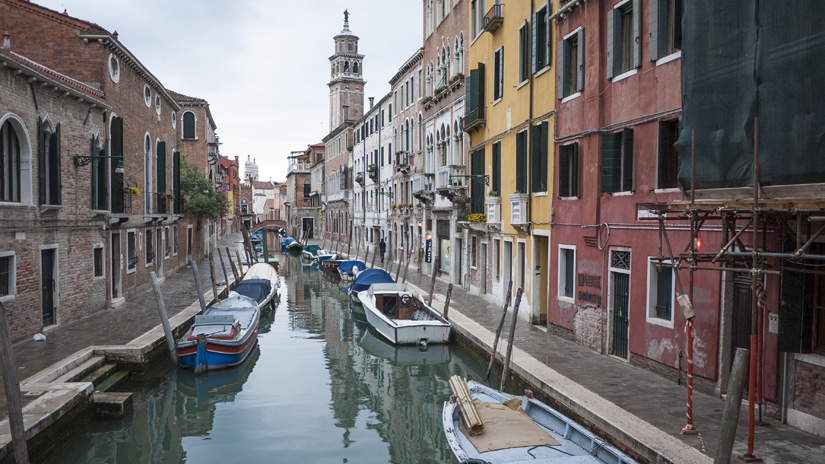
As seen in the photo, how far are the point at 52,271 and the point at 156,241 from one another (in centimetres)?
1026

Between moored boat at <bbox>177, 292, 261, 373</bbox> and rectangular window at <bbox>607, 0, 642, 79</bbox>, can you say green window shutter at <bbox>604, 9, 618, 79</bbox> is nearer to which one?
rectangular window at <bbox>607, 0, 642, 79</bbox>

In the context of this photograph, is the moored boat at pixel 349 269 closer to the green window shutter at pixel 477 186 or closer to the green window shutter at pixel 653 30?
the green window shutter at pixel 477 186

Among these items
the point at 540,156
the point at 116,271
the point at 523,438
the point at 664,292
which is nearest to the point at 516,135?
the point at 540,156

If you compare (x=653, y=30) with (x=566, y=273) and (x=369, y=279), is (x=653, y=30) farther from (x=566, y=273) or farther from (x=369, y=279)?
(x=369, y=279)

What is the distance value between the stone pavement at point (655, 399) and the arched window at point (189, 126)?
101 ft

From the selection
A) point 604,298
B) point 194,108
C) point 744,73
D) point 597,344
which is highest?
point 194,108

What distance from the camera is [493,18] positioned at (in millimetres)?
16812

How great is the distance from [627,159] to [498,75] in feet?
25.0

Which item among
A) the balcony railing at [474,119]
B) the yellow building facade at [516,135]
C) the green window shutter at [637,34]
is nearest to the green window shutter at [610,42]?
the green window shutter at [637,34]

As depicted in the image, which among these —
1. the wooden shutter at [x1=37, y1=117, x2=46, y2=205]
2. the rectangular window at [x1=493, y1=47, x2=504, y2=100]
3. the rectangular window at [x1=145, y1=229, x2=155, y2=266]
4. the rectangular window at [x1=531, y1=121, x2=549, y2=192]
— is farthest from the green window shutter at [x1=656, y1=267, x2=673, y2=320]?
the rectangular window at [x1=145, y1=229, x2=155, y2=266]

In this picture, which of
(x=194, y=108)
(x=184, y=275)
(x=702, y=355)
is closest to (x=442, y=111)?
(x=184, y=275)

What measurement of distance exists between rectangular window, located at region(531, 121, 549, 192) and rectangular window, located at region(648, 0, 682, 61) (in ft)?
13.8

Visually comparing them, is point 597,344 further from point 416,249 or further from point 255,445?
point 416,249

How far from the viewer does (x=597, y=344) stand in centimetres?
1150
